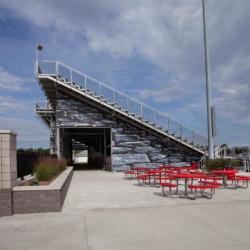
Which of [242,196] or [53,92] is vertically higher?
A: [53,92]

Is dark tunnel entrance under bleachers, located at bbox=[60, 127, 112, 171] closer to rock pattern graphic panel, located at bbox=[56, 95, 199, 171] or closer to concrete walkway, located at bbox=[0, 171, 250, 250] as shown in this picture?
rock pattern graphic panel, located at bbox=[56, 95, 199, 171]

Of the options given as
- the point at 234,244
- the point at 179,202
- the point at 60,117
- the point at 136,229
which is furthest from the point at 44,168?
the point at 60,117

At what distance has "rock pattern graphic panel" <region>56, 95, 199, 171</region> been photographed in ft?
88.6

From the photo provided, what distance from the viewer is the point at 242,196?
11898mm

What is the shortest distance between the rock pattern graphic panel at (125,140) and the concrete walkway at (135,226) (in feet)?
53.7

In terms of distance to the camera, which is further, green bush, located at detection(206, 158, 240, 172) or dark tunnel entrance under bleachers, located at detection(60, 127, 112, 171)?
dark tunnel entrance under bleachers, located at detection(60, 127, 112, 171)

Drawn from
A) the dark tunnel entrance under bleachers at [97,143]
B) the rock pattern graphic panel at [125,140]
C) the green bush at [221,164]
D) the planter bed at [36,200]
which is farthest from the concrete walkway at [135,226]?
the dark tunnel entrance under bleachers at [97,143]

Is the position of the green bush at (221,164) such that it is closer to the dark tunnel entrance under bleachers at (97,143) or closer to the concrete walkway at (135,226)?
the dark tunnel entrance under bleachers at (97,143)

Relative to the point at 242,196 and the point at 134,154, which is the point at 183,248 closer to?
the point at 242,196

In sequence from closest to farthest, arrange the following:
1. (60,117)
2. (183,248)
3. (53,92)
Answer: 1. (183,248)
2. (60,117)
3. (53,92)

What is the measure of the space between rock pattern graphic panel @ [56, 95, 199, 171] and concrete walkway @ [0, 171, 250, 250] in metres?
16.4

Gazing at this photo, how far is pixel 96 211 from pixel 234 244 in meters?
4.31

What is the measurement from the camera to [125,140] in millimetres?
28047

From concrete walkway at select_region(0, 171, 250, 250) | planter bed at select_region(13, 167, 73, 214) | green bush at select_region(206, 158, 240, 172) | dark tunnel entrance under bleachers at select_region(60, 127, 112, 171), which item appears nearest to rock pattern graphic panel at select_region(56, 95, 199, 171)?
dark tunnel entrance under bleachers at select_region(60, 127, 112, 171)
